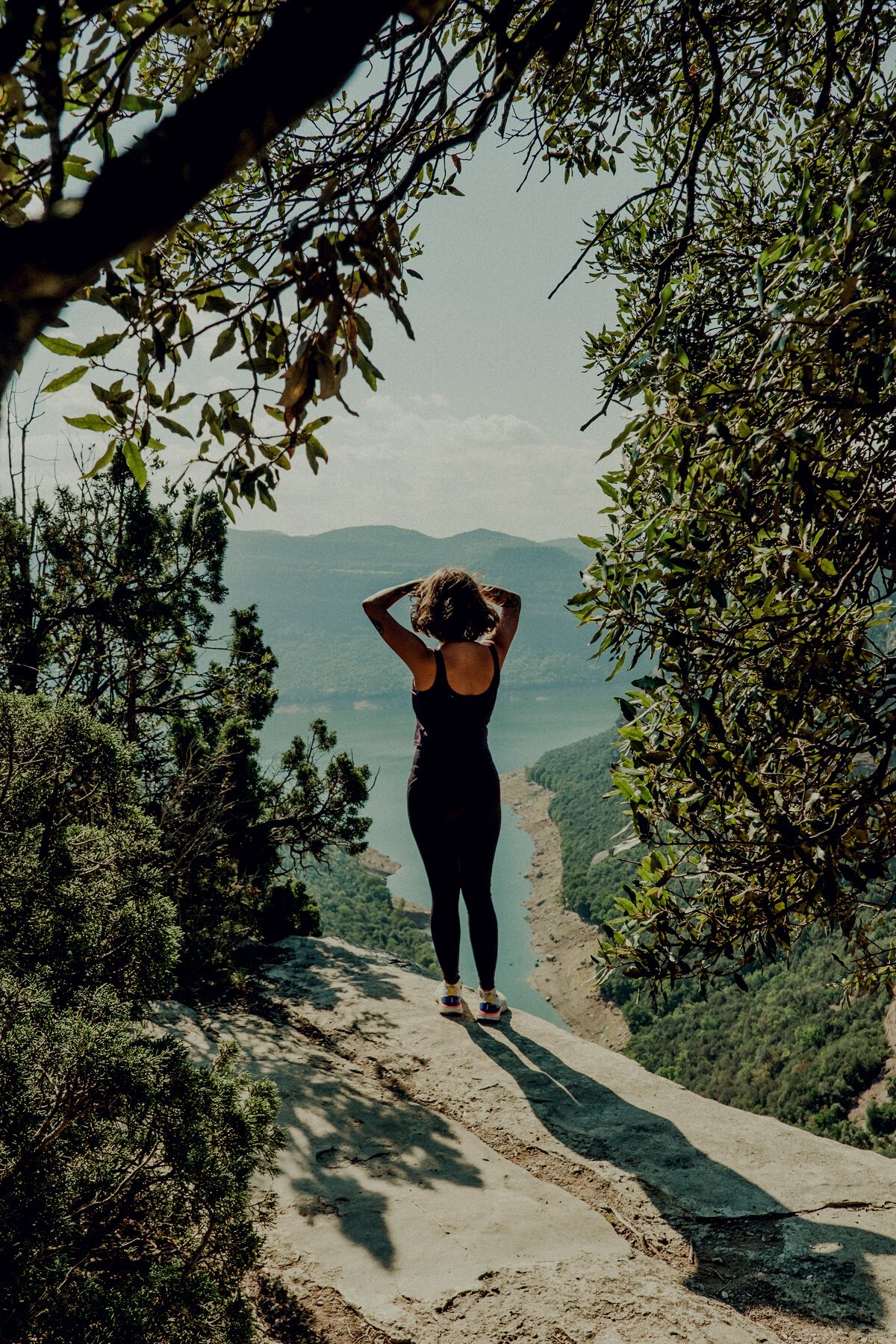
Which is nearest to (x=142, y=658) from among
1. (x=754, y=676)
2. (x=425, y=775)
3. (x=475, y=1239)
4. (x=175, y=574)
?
(x=175, y=574)

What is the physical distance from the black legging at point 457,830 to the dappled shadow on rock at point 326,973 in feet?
3.82

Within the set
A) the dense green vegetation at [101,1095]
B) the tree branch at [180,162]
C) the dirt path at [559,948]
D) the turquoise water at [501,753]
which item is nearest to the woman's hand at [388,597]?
the dense green vegetation at [101,1095]

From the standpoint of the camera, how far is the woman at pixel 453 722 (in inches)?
142

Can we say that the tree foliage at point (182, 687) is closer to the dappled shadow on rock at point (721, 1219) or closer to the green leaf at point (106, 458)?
the dappled shadow on rock at point (721, 1219)

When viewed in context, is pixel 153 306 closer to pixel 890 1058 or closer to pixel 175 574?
pixel 175 574

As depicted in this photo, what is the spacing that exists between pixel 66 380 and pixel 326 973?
14.8ft

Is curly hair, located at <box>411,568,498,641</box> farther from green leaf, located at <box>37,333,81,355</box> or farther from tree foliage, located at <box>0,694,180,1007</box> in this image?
green leaf, located at <box>37,333,81,355</box>

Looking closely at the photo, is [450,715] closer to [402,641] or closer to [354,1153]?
[402,641]

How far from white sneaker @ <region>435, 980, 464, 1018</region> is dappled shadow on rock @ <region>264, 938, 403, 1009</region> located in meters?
0.46

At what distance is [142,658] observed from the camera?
6723 millimetres

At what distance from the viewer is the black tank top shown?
3639mm

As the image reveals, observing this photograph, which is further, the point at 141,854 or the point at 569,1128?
the point at 569,1128

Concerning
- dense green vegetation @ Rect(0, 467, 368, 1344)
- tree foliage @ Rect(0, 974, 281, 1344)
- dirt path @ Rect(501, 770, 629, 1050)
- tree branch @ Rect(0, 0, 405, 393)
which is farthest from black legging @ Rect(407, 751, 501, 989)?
dirt path @ Rect(501, 770, 629, 1050)

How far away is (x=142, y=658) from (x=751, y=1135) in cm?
528
